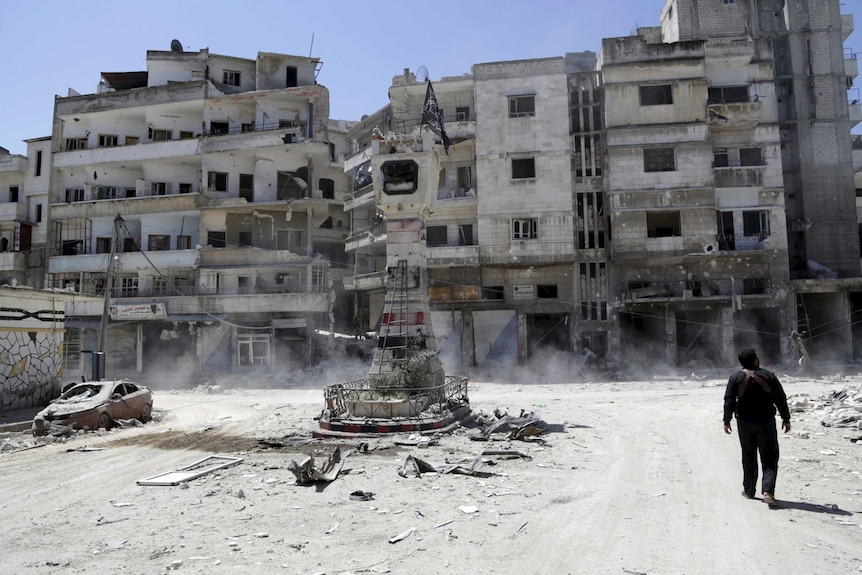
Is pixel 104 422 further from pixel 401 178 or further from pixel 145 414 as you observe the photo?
pixel 401 178

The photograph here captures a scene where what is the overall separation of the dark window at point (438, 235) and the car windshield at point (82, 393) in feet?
75.2

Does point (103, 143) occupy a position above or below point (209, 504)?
above

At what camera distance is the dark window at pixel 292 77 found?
4244cm

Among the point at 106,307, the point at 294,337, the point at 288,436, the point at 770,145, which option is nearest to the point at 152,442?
the point at 288,436

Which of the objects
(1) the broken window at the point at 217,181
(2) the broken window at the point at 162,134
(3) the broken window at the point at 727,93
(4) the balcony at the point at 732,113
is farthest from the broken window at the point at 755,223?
(2) the broken window at the point at 162,134

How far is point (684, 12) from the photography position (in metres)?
40.1

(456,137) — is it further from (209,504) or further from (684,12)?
(209,504)

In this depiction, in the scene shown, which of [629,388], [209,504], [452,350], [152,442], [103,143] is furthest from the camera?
[103,143]

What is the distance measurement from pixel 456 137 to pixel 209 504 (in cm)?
3129

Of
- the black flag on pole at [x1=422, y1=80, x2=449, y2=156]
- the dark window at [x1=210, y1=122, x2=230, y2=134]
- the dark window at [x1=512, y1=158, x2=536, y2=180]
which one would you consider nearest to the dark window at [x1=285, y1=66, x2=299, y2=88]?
the dark window at [x1=210, y1=122, x2=230, y2=134]

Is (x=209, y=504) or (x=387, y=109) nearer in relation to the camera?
(x=209, y=504)

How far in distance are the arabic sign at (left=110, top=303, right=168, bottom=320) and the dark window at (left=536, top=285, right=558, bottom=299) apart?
2342 cm

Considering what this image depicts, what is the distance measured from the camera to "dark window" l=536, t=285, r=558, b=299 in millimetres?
36344

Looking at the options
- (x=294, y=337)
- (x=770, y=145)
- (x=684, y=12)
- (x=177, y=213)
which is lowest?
(x=294, y=337)
